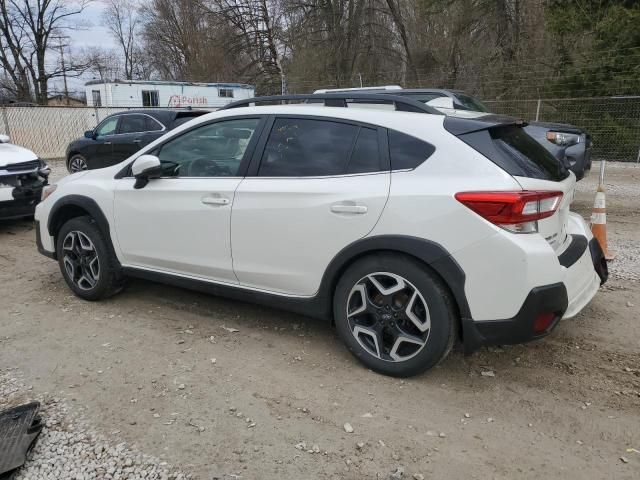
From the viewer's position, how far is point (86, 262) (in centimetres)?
453

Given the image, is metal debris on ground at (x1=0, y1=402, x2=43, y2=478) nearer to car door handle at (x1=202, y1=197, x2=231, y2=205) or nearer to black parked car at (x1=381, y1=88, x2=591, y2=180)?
car door handle at (x1=202, y1=197, x2=231, y2=205)

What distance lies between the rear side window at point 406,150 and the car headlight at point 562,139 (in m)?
5.59

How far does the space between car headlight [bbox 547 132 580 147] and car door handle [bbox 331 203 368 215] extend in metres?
5.84

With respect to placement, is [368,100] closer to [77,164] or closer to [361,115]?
[361,115]

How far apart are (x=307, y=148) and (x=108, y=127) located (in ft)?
35.4

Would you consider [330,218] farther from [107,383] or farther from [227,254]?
[107,383]

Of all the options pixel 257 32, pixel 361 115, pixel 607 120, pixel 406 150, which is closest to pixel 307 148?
pixel 361 115

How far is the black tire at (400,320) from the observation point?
2.98m

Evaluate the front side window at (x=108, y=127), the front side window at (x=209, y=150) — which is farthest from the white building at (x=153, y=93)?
the front side window at (x=209, y=150)

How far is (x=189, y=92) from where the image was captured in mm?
26578

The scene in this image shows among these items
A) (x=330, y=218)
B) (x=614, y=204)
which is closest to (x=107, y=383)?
(x=330, y=218)

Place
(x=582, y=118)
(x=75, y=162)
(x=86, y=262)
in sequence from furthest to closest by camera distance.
A: (x=582, y=118) → (x=75, y=162) → (x=86, y=262)

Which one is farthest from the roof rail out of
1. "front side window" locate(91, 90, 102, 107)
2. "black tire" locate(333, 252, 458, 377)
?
"front side window" locate(91, 90, 102, 107)

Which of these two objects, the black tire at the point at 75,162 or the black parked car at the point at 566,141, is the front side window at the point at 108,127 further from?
the black parked car at the point at 566,141
